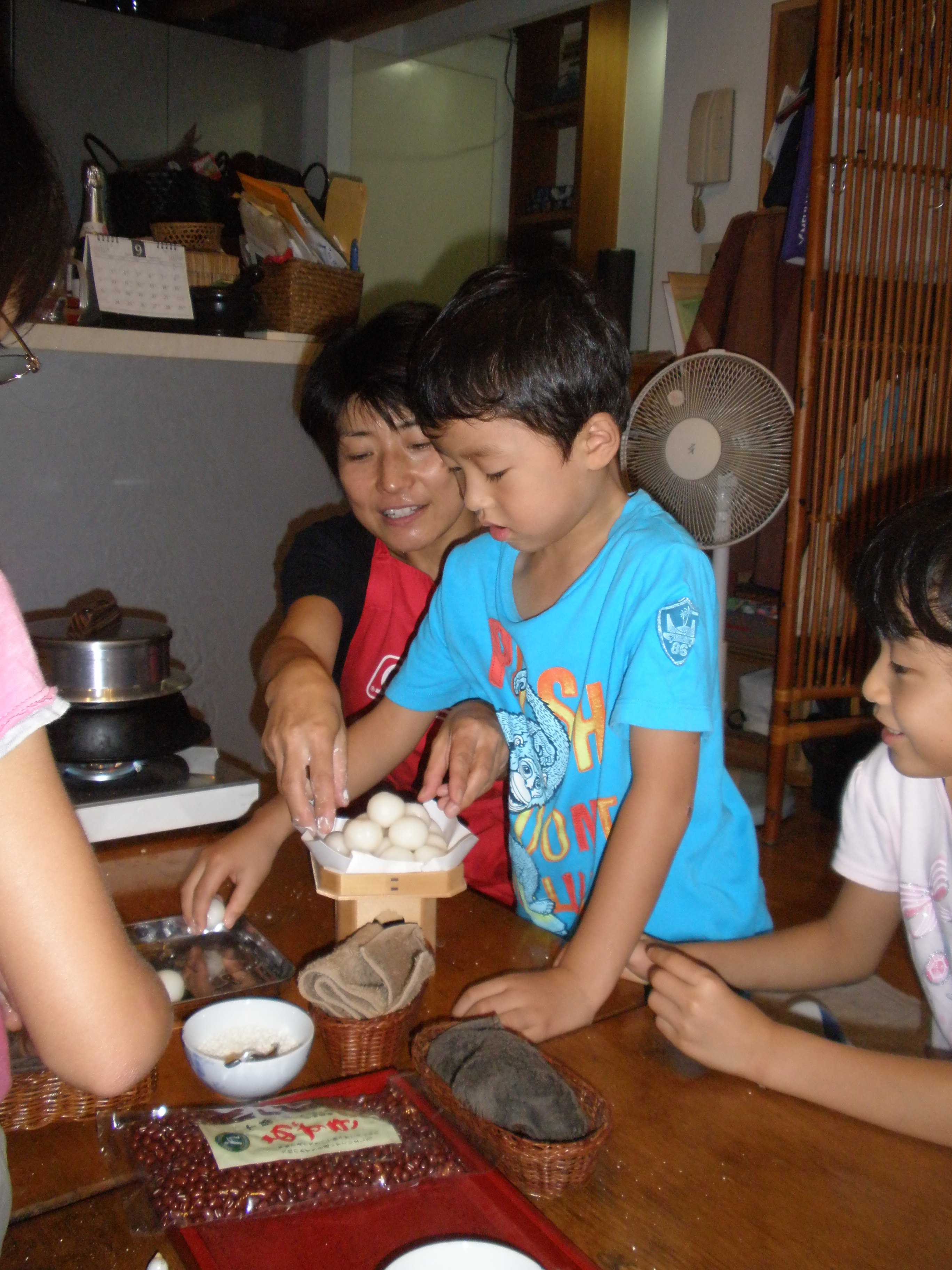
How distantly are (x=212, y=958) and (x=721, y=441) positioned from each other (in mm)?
1821

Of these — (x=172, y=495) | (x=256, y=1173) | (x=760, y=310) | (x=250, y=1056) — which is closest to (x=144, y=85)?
(x=172, y=495)

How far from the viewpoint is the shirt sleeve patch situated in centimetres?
99

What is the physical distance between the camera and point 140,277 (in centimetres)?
233

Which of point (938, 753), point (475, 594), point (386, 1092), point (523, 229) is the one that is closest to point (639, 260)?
point (523, 229)

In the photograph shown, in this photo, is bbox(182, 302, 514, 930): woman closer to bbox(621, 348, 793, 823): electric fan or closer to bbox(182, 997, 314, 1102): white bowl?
bbox(182, 997, 314, 1102): white bowl

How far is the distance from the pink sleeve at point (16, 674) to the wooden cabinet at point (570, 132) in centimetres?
412

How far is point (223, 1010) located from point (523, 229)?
465cm

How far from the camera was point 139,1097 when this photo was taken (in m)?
0.74

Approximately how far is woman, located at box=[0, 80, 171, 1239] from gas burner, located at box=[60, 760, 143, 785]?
0.71 m

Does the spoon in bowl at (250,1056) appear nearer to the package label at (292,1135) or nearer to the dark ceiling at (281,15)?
the package label at (292,1135)

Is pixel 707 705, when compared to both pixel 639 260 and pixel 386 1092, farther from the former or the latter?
pixel 639 260

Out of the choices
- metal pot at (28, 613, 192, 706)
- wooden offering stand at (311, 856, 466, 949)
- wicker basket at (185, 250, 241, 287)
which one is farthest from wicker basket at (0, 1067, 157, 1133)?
wicker basket at (185, 250, 241, 287)

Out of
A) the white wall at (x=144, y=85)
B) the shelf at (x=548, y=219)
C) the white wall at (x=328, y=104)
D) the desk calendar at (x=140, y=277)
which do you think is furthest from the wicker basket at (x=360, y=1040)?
the shelf at (x=548, y=219)

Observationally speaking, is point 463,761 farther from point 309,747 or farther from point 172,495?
point 172,495
